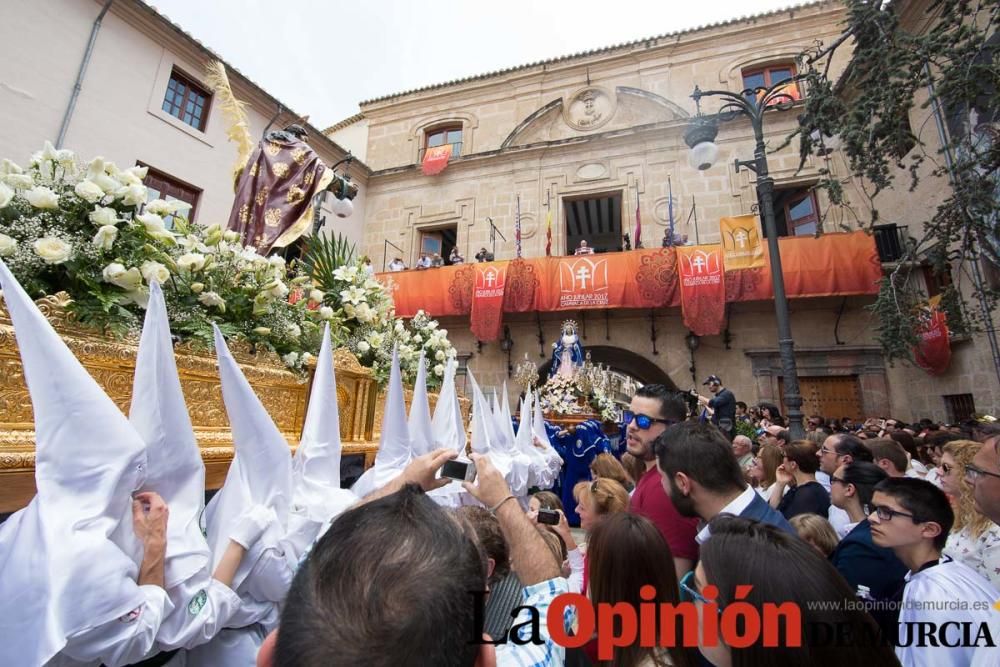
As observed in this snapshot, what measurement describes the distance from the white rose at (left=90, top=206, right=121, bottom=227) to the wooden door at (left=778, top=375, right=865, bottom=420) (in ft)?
38.6

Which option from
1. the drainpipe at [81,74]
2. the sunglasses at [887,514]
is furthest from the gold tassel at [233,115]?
the drainpipe at [81,74]

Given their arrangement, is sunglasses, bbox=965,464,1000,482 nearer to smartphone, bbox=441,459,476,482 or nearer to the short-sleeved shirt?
the short-sleeved shirt

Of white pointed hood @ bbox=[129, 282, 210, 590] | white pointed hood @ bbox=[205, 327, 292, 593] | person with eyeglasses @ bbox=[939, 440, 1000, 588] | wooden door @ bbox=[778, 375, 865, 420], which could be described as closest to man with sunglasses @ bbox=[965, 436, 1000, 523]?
person with eyeglasses @ bbox=[939, 440, 1000, 588]

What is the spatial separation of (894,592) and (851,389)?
10.2 meters

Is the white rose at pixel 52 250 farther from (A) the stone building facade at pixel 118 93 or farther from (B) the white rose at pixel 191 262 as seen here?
(A) the stone building facade at pixel 118 93

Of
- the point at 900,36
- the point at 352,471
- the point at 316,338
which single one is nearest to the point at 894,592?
the point at 352,471

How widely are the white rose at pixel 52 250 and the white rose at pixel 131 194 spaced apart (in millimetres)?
375

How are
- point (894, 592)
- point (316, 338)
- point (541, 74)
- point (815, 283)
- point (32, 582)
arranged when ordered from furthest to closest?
point (541, 74)
point (815, 283)
point (316, 338)
point (894, 592)
point (32, 582)

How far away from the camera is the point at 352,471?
2.94 meters

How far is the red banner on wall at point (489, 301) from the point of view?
11414mm

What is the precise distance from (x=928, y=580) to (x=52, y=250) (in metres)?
3.49

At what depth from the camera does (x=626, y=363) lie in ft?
40.8

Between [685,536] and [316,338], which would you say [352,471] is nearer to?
[316,338]

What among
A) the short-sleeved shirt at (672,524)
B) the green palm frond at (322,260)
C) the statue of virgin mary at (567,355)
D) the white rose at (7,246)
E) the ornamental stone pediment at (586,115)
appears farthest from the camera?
the ornamental stone pediment at (586,115)
